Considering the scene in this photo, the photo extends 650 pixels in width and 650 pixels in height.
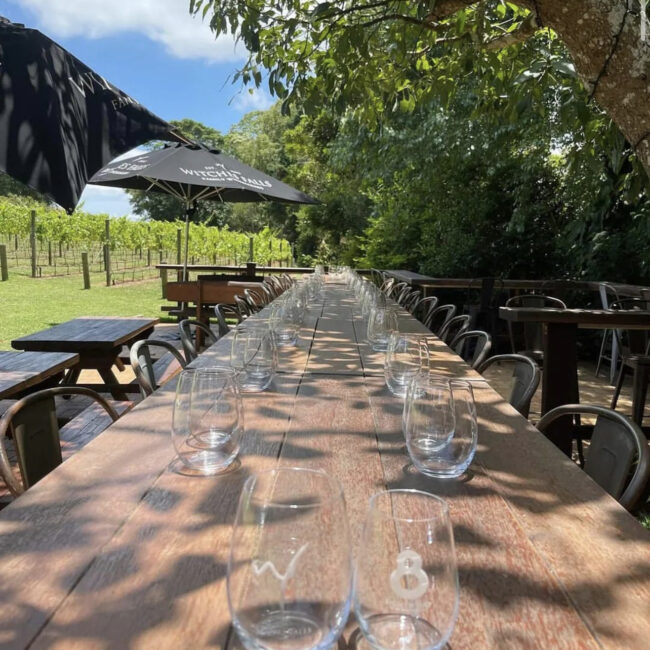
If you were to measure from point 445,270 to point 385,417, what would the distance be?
823 centimetres

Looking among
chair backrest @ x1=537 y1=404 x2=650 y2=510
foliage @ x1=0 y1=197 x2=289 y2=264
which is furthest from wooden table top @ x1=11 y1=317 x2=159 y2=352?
foliage @ x1=0 y1=197 x2=289 y2=264

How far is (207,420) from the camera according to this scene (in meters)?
1.21

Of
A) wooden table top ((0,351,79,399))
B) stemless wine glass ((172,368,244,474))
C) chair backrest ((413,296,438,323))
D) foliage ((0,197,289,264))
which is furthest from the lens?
foliage ((0,197,289,264))

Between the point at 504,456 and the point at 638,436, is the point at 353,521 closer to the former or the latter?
the point at 504,456

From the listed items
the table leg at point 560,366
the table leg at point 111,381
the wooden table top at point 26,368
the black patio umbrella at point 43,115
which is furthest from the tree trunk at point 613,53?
the table leg at point 111,381

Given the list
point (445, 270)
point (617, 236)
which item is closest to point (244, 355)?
point (617, 236)

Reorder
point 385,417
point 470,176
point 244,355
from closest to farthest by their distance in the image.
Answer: point 385,417
point 244,355
point 470,176

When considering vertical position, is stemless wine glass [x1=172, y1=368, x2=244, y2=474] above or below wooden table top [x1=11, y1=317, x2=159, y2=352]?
above

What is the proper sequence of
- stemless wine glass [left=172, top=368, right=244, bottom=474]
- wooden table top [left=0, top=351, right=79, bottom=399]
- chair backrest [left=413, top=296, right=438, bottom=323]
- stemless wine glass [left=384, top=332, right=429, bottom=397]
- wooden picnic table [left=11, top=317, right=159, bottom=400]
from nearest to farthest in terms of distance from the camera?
stemless wine glass [left=172, top=368, right=244, bottom=474], stemless wine glass [left=384, top=332, right=429, bottom=397], wooden table top [left=0, top=351, right=79, bottom=399], wooden picnic table [left=11, top=317, right=159, bottom=400], chair backrest [left=413, top=296, right=438, bottom=323]

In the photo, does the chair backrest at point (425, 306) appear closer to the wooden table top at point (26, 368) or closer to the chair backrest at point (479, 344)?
the chair backrest at point (479, 344)

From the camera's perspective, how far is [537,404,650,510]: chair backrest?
139 cm

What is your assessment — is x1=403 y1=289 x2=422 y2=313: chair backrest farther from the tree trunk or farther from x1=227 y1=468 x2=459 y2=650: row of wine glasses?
x1=227 y1=468 x2=459 y2=650: row of wine glasses

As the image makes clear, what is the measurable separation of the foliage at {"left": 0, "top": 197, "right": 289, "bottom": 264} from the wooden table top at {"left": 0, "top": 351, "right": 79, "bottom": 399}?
14.5m

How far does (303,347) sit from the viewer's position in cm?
292
